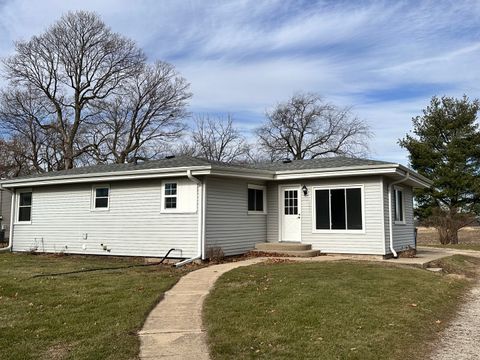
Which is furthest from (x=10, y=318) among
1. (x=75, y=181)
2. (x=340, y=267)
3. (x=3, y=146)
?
(x=3, y=146)

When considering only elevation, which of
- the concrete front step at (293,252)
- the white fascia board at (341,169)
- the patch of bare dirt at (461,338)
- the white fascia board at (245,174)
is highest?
the white fascia board at (341,169)

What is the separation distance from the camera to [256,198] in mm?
15281

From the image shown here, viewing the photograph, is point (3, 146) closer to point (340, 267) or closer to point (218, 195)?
point (218, 195)

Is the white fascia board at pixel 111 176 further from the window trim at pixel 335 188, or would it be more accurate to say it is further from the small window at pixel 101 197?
the window trim at pixel 335 188

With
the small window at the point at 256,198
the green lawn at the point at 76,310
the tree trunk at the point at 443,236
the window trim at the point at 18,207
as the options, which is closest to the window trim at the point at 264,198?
the small window at the point at 256,198

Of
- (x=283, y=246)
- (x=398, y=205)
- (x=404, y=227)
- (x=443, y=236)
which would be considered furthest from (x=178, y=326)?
(x=443, y=236)

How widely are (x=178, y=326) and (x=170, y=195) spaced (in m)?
7.82

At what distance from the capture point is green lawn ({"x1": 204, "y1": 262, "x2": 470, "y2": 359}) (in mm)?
5398

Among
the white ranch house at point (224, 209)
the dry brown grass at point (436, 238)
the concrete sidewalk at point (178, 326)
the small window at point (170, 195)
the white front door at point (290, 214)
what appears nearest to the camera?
the concrete sidewalk at point (178, 326)

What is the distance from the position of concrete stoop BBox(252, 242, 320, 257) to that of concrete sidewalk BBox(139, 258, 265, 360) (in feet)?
15.0

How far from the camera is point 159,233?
14.0 metres

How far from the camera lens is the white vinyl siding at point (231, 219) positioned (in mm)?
13484

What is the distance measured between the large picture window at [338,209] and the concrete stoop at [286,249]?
83 cm

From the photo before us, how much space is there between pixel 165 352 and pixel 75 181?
1136cm
